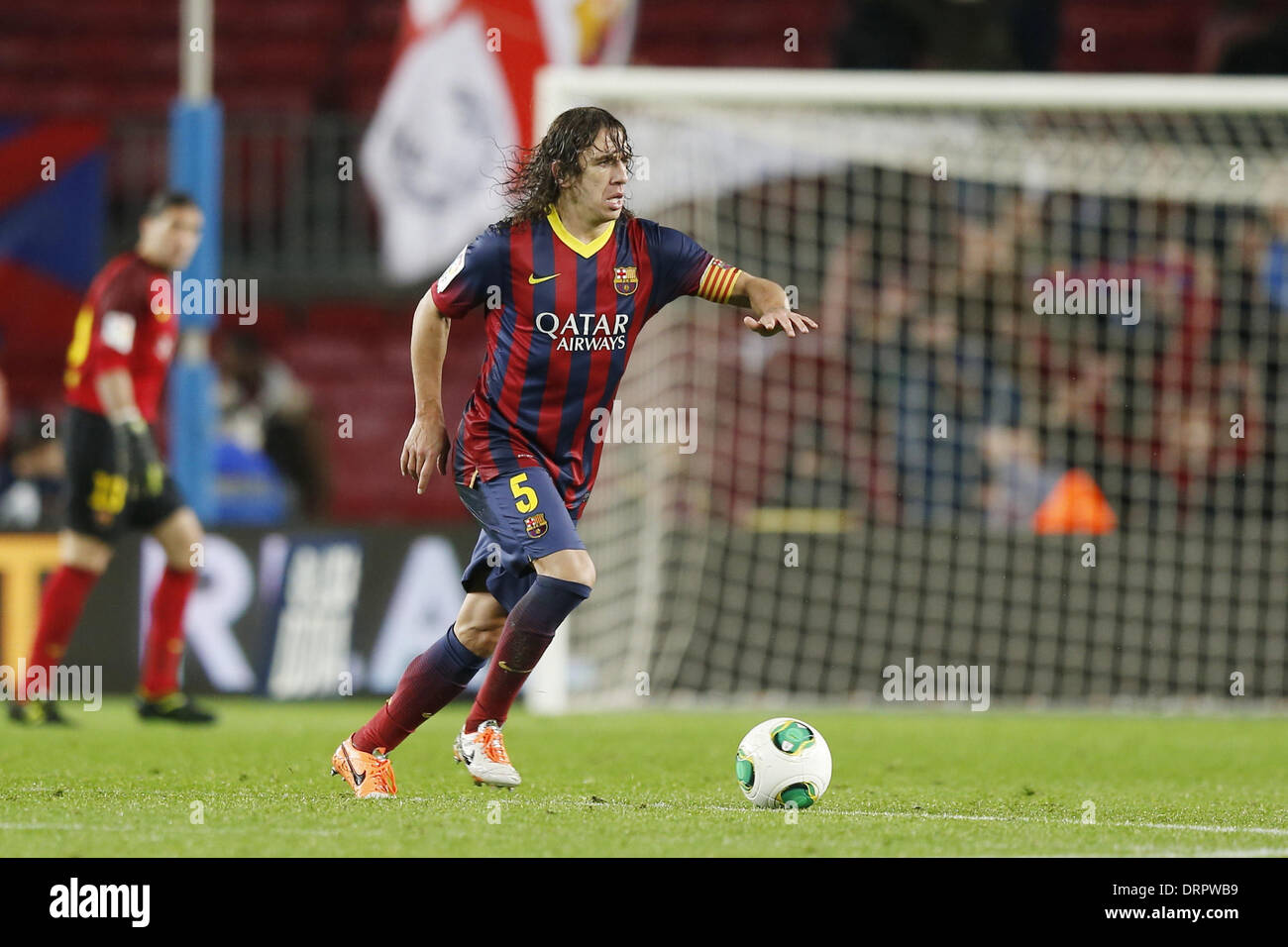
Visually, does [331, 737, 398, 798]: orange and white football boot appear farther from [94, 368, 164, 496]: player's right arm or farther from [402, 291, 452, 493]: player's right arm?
[94, 368, 164, 496]: player's right arm

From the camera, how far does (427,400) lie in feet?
18.0

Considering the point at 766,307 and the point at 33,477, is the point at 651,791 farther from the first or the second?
the point at 33,477

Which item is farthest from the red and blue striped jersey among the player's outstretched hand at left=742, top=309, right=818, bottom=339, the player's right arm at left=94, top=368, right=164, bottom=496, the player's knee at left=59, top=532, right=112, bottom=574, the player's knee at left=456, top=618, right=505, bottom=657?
the player's knee at left=59, top=532, right=112, bottom=574

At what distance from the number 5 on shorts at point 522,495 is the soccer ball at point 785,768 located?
0.89m

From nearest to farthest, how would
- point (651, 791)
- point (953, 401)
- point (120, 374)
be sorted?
point (651, 791) < point (120, 374) < point (953, 401)

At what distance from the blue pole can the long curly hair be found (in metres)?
4.81

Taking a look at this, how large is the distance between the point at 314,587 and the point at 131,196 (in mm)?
4521

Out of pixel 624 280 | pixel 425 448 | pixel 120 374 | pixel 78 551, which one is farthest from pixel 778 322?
pixel 78 551

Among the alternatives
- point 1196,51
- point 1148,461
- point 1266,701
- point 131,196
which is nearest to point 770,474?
point 1148,461

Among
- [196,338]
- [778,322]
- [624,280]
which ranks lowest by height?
[778,322]

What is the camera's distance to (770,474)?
1053cm

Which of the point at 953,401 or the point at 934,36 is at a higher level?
the point at 934,36

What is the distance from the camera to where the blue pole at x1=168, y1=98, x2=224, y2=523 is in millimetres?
10047

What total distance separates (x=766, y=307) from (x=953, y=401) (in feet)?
17.3
